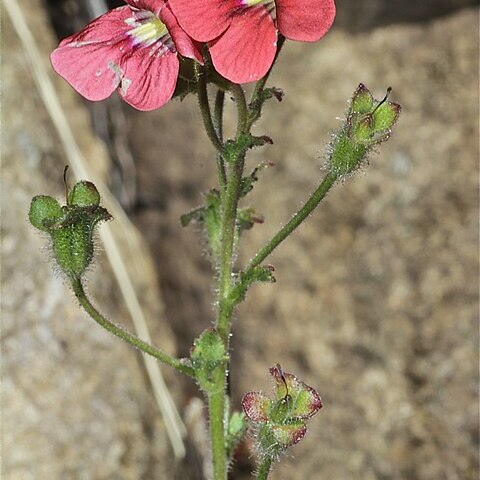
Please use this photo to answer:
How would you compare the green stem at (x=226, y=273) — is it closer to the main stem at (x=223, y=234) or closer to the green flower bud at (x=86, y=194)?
the main stem at (x=223, y=234)

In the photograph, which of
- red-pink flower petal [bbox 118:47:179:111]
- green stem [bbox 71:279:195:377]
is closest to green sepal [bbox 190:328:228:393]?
green stem [bbox 71:279:195:377]

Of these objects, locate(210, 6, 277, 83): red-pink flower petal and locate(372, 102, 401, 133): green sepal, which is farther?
locate(372, 102, 401, 133): green sepal

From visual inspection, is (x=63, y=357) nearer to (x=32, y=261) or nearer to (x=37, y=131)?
(x=32, y=261)

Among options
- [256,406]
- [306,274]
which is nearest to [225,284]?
[256,406]

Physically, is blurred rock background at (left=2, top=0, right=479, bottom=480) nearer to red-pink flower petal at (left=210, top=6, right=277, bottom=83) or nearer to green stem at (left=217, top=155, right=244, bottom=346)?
green stem at (left=217, top=155, right=244, bottom=346)

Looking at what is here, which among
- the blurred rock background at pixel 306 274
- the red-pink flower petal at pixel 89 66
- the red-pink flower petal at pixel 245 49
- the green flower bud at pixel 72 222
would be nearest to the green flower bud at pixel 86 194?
the green flower bud at pixel 72 222

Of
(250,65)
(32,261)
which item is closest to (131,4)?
(250,65)

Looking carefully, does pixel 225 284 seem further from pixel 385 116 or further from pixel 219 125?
pixel 385 116
